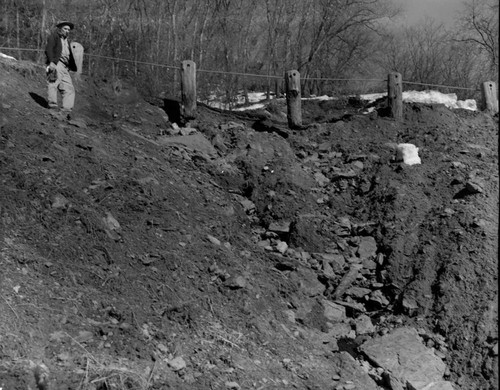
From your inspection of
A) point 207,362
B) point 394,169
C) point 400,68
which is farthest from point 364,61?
point 207,362

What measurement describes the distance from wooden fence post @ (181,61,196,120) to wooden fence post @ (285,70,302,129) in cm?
160

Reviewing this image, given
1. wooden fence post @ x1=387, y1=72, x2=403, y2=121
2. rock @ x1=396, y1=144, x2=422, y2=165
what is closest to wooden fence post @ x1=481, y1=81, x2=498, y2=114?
wooden fence post @ x1=387, y1=72, x2=403, y2=121

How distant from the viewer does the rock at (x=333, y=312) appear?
281 inches

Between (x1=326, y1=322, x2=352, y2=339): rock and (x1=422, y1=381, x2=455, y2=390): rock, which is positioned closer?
(x1=422, y1=381, x2=455, y2=390): rock

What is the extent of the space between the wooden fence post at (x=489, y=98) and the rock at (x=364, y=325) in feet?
21.3

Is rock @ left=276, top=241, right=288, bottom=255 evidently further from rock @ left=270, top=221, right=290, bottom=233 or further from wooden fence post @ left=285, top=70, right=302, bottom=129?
wooden fence post @ left=285, top=70, right=302, bottom=129

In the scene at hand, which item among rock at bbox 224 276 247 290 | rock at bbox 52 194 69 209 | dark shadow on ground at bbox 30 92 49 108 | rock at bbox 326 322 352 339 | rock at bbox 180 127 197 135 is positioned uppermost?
dark shadow on ground at bbox 30 92 49 108

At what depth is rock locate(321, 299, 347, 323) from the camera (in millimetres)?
7137

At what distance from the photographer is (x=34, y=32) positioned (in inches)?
618

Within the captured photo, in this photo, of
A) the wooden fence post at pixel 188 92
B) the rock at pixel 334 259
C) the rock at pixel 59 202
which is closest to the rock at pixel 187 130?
the wooden fence post at pixel 188 92

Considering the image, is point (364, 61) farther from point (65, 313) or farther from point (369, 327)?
point (65, 313)

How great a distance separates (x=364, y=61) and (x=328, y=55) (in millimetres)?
2404

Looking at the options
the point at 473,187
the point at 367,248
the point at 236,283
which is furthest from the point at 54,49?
the point at 473,187

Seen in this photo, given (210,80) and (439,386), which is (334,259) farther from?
(210,80)
